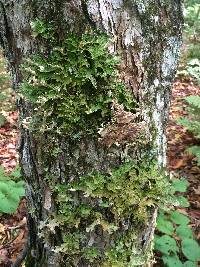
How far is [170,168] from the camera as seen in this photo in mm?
4047

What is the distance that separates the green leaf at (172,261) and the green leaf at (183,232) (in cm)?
20

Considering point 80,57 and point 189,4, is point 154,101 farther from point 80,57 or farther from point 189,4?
point 189,4

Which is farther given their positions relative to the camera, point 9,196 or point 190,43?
point 190,43

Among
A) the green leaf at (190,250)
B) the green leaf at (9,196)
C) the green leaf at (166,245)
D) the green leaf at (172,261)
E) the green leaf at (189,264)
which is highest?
the green leaf at (9,196)

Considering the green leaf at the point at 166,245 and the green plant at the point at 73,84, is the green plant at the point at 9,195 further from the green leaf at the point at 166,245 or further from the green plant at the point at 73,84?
the green plant at the point at 73,84

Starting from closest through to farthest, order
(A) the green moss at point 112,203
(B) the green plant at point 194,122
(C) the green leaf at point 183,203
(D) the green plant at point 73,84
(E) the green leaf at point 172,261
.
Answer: (D) the green plant at point 73,84 → (A) the green moss at point 112,203 → (E) the green leaf at point 172,261 → (C) the green leaf at point 183,203 → (B) the green plant at point 194,122

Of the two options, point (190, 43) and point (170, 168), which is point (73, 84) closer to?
point (170, 168)

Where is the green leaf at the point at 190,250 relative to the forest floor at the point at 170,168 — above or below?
below

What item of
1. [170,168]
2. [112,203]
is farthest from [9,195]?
[170,168]

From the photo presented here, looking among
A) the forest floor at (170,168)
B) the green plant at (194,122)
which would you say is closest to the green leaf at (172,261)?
the forest floor at (170,168)

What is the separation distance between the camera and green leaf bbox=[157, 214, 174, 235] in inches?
106

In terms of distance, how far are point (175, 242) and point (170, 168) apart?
4.96ft

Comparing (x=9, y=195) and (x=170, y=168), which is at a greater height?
(x=9, y=195)

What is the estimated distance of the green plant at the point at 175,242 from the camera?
2.50 m
